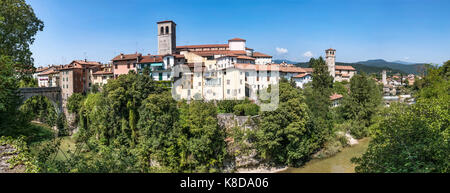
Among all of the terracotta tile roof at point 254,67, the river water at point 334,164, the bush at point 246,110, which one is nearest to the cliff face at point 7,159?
the river water at point 334,164

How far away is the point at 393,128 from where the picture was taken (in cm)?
820

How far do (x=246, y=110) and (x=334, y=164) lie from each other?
8.11m

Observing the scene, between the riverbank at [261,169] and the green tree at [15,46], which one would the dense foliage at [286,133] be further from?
the green tree at [15,46]

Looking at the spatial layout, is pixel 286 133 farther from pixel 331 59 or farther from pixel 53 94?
pixel 331 59

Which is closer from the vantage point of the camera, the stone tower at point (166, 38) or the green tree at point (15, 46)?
the green tree at point (15, 46)

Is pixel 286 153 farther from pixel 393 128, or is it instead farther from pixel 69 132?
pixel 69 132

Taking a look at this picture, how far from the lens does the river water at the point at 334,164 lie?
17594 mm

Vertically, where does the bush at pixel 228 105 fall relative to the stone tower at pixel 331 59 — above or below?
below

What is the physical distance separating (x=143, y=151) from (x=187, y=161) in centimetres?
297

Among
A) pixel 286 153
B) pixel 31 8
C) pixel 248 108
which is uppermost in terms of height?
pixel 31 8

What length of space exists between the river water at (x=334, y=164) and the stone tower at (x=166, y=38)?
26955mm

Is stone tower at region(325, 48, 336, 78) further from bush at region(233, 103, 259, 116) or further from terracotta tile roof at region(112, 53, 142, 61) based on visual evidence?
terracotta tile roof at region(112, 53, 142, 61)

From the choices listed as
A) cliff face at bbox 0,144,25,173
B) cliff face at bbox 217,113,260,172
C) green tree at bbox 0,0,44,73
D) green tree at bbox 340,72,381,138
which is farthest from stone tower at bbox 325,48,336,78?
cliff face at bbox 0,144,25,173
